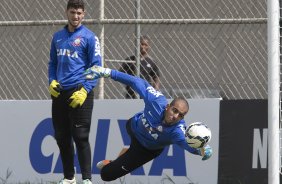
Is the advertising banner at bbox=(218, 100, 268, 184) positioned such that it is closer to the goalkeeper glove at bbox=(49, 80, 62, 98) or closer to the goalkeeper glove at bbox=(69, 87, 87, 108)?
the goalkeeper glove at bbox=(69, 87, 87, 108)

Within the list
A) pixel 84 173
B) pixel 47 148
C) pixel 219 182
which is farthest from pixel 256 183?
pixel 47 148

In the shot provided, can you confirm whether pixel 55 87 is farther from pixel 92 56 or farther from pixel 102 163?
pixel 102 163

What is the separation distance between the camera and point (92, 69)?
26.0 feet

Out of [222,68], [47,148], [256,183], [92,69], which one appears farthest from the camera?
[222,68]

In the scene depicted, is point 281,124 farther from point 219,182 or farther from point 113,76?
point 113,76

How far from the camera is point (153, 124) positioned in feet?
28.0

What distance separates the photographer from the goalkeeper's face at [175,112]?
8.23 m

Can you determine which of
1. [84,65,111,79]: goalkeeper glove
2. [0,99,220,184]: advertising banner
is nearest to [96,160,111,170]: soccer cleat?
[0,99,220,184]: advertising banner

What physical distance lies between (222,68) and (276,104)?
3.40m

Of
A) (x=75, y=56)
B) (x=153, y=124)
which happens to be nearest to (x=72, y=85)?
(x=75, y=56)

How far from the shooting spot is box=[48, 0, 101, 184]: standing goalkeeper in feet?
28.2

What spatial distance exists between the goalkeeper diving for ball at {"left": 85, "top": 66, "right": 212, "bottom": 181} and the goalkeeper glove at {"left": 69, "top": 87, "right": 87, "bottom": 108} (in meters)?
0.46

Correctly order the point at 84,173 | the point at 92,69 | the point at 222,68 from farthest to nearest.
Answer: the point at 222,68
the point at 84,173
the point at 92,69

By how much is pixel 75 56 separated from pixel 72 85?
0.31 metres
